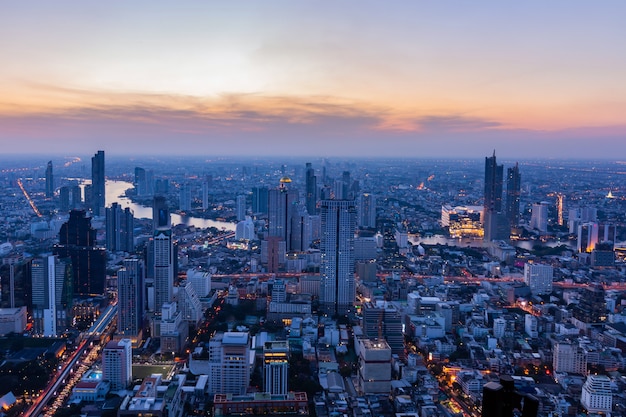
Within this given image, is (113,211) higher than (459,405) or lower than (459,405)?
higher

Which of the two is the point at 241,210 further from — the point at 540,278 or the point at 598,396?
the point at 598,396

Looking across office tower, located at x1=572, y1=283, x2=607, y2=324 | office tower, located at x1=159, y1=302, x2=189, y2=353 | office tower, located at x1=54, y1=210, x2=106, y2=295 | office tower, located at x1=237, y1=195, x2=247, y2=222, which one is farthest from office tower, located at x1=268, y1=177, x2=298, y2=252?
office tower, located at x1=572, y1=283, x2=607, y2=324

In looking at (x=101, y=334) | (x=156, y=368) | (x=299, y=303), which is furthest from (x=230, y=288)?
Result: (x=156, y=368)

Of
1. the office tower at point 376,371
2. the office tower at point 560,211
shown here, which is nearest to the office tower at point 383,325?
the office tower at point 376,371

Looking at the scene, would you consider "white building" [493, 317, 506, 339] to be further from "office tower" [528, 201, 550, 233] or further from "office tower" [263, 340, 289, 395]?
"office tower" [528, 201, 550, 233]

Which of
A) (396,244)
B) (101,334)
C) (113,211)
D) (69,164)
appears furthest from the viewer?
(69,164)

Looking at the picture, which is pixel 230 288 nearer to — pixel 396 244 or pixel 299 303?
pixel 299 303

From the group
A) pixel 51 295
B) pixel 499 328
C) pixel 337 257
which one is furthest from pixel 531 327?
pixel 51 295

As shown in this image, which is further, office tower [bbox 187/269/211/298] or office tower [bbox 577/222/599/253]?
office tower [bbox 577/222/599/253]
